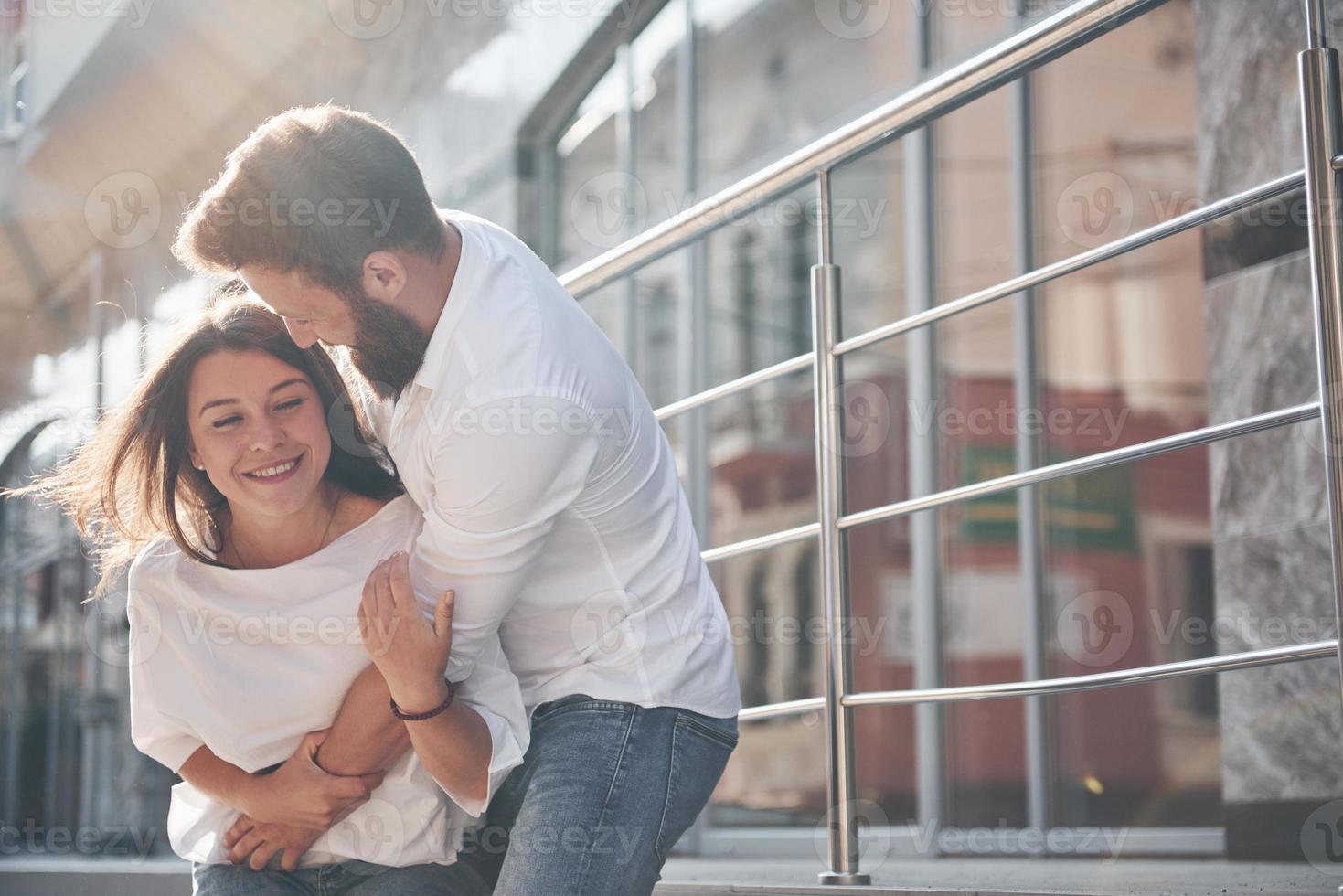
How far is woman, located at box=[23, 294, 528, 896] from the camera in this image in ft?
6.18

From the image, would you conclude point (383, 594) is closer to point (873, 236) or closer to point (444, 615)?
point (444, 615)

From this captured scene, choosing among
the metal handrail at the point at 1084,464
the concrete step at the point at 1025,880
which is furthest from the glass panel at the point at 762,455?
the metal handrail at the point at 1084,464

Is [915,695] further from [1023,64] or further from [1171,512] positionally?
[1171,512]

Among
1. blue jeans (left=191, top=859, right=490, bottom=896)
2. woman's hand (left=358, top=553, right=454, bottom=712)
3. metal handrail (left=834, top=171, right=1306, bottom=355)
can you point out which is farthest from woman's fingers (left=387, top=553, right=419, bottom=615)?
metal handrail (left=834, top=171, right=1306, bottom=355)

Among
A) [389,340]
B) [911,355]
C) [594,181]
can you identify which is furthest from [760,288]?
[389,340]

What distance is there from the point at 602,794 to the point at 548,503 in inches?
14.7

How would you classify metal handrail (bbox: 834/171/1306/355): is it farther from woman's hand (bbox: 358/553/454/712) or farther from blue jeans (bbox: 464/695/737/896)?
woman's hand (bbox: 358/553/454/712)

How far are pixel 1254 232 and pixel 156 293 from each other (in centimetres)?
654

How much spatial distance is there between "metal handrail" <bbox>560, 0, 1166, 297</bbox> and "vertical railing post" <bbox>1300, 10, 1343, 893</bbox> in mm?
232

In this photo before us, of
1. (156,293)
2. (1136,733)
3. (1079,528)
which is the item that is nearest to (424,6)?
(156,293)

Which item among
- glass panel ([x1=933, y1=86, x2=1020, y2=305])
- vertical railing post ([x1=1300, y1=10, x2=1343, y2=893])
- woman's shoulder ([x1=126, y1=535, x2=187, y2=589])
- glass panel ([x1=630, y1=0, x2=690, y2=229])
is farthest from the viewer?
glass panel ([x1=630, y1=0, x2=690, y2=229])

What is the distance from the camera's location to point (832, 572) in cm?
224

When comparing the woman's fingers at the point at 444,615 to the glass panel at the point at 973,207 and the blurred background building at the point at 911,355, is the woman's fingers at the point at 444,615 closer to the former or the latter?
the blurred background building at the point at 911,355

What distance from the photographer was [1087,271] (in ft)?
15.3
